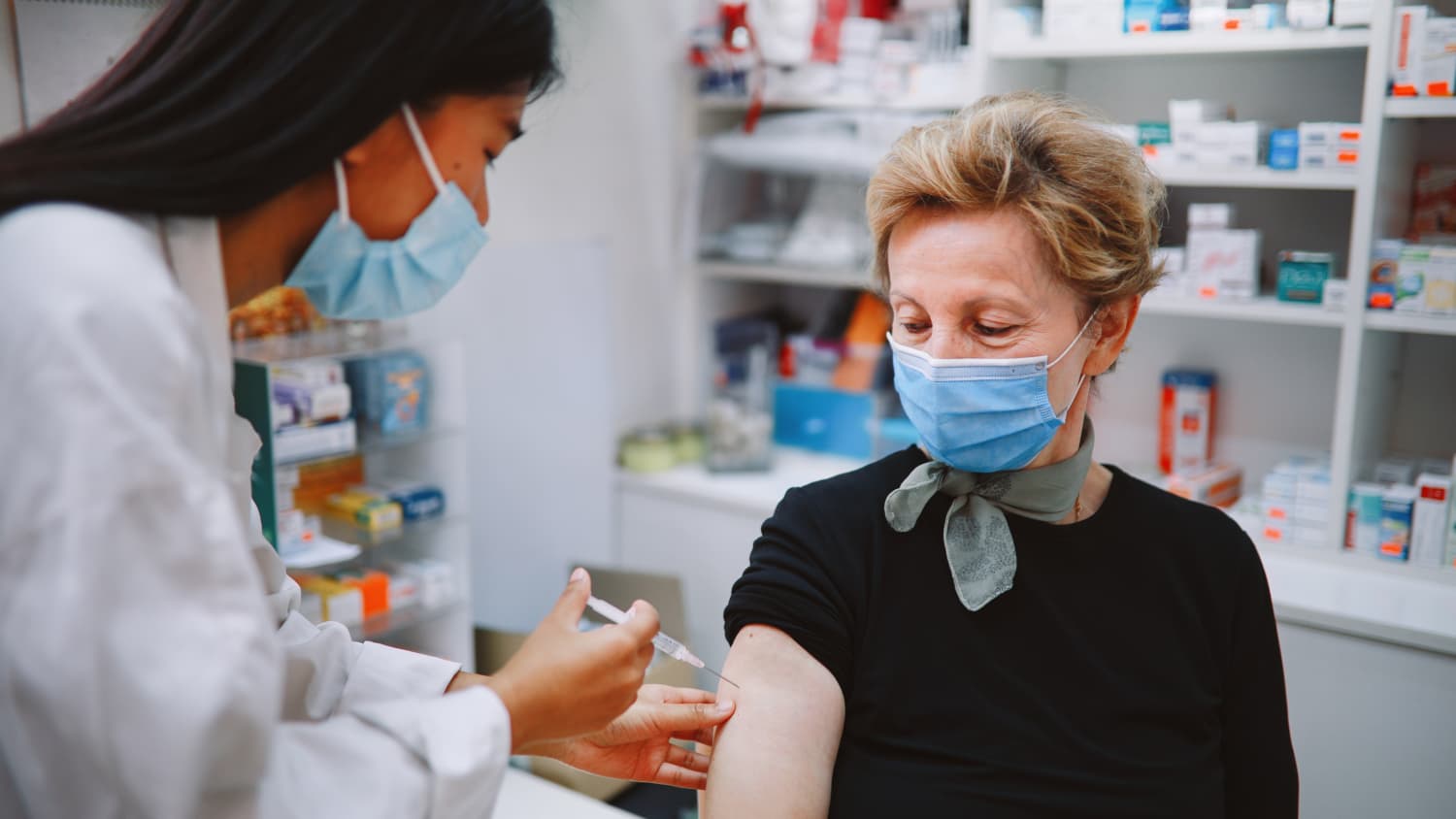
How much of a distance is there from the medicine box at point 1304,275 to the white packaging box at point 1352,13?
52 centimetres

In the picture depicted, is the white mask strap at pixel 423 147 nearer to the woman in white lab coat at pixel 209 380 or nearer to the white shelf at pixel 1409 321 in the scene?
the woman in white lab coat at pixel 209 380

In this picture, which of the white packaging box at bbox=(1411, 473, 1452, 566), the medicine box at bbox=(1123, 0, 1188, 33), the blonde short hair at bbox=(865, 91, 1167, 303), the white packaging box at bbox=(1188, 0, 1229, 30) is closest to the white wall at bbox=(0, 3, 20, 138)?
the blonde short hair at bbox=(865, 91, 1167, 303)

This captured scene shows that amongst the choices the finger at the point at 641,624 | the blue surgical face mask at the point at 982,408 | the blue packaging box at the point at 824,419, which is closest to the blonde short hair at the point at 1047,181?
the blue surgical face mask at the point at 982,408

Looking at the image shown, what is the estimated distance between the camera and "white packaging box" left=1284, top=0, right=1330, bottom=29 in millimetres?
2564

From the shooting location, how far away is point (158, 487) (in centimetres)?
77

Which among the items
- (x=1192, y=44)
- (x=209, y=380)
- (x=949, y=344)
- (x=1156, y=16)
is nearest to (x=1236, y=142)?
(x=1192, y=44)

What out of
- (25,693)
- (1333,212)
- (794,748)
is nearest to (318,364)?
(794,748)

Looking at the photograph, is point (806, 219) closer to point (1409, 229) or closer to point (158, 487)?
point (1409, 229)

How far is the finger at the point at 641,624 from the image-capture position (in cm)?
105

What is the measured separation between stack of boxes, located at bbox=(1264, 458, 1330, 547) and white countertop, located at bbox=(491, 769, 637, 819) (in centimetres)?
178

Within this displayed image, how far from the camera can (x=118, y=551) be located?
756 mm

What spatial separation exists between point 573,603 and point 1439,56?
92.3 inches

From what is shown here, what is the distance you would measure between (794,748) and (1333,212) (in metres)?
2.36

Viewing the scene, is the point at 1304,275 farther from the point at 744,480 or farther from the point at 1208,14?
the point at 744,480
